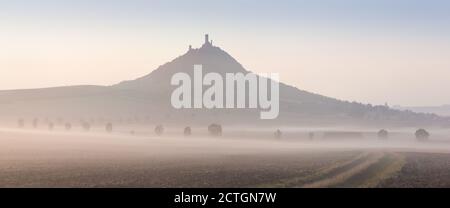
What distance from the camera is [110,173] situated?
2270 inches

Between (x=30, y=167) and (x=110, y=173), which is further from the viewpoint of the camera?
(x=30, y=167)

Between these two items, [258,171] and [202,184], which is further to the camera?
[258,171]

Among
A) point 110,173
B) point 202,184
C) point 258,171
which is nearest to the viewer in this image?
point 202,184

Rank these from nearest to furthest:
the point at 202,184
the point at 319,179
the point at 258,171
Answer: the point at 202,184
the point at 319,179
the point at 258,171
